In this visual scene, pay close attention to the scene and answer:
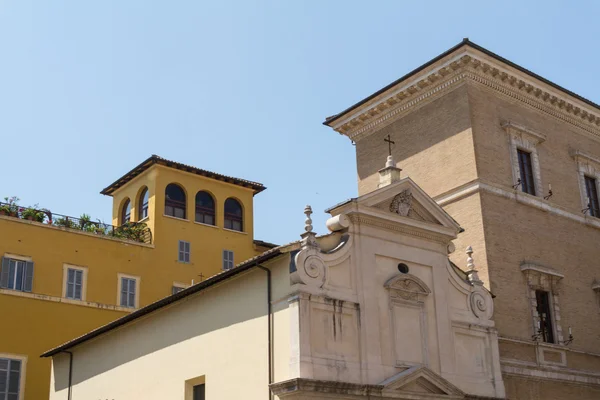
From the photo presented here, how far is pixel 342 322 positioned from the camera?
19656mm

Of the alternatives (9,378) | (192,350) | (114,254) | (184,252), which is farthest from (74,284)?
(192,350)

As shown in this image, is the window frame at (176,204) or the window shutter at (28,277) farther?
the window frame at (176,204)

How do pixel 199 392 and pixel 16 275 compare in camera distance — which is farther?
pixel 16 275

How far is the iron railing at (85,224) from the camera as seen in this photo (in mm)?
31438

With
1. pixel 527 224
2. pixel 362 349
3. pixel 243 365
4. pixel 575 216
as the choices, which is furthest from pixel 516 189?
pixel 243 365

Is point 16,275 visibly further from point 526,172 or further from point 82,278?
point 526,172

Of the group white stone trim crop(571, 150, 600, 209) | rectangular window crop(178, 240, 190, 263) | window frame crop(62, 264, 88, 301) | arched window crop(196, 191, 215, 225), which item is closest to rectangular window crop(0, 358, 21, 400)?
window frame crop(62, 264, 88, 301)

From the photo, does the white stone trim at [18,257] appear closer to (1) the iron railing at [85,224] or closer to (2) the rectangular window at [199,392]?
(1) the iron railing at [85,224]

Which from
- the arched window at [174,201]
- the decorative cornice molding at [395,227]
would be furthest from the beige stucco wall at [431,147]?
the arched window at [174,201]

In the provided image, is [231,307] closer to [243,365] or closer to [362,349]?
[243,365]

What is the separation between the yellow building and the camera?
29625mm

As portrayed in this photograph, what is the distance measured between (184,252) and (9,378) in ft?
30.7

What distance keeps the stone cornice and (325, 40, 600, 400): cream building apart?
36 mm

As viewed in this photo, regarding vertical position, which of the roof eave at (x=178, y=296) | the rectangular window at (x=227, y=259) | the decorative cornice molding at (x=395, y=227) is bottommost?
the roof eave at (x=178, y=296)
